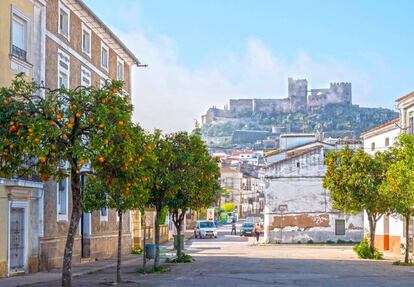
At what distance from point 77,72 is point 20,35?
670cm

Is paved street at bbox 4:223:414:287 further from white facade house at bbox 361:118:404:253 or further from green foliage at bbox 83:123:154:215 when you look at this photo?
white facade house at bbox 361:118:404:253

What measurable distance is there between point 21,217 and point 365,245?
19.9 meters

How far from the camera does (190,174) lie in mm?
28422

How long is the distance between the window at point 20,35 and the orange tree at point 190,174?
6413 mm

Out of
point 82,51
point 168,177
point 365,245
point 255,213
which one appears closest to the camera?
point 168,177

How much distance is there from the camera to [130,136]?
17188 millimetres

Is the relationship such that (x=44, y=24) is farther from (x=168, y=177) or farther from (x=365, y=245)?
(x=365, y=245)

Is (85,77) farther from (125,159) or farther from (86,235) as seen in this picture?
(125,159)

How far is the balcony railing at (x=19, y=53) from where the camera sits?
81.2 feet

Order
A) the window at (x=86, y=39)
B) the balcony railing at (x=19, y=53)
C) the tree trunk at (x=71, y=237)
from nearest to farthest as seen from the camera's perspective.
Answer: the tree trunk at (x=71, y=237)
the balcony railing at (x=19, y=53)
the window at (x=86, y=39)

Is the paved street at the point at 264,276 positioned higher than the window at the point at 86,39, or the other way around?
the window at the point at 86,39

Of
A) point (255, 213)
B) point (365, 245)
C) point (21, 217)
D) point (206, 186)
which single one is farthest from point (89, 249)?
point (255, 213)

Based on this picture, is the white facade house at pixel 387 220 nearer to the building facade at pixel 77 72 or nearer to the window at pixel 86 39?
the building facade at pixel 77 72

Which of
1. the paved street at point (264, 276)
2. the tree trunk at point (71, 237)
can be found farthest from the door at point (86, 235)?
the tree trunk at point (71, 237)
